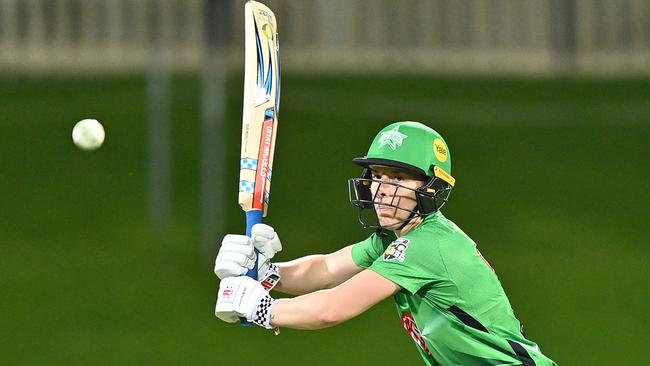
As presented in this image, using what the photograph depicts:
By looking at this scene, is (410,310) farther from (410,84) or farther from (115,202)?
(410,84)

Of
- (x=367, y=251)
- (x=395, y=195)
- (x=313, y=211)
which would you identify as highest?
(x=395, y=195)

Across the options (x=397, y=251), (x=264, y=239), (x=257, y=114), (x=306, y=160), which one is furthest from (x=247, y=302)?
(x=306, y=160)

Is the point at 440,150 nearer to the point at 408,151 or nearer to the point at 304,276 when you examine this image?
the point at 408,151

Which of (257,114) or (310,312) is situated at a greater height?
(257,114)

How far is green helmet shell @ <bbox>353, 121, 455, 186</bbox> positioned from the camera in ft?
16.1

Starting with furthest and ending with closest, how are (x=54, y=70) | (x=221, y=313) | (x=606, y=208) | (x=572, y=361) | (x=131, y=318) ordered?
(x=54, y=70) < (x=606, y=208) < (x=131, y=318) < (x=572, y=361) < (x=221, y=313)

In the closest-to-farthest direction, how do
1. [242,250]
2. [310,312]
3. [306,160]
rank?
[310,312]
[242,250]
[306,160]

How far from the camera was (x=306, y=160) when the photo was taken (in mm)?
12570

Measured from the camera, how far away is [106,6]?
49.2 ft

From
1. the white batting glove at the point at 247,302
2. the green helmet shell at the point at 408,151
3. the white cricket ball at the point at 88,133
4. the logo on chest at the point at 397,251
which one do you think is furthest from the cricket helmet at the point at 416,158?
the white cricket ball at the point at 88,133

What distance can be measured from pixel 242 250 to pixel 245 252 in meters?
0.01

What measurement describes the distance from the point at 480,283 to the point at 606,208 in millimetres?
7222

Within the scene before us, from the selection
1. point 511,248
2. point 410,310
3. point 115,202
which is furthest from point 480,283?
point 115,202

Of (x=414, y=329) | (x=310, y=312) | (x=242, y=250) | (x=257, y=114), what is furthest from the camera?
(x=257, y=114)
